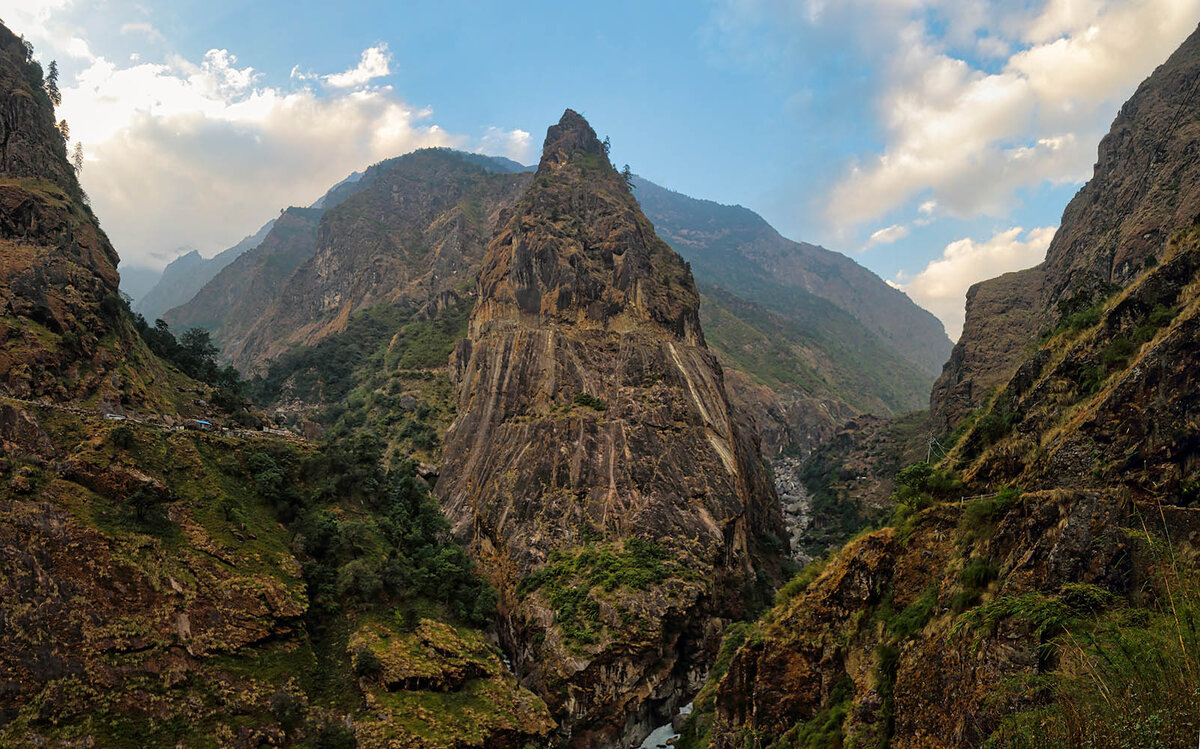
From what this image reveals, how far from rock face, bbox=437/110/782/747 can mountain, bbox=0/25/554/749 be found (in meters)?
7.95

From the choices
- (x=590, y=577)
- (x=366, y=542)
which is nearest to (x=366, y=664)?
(x=366, y=542)

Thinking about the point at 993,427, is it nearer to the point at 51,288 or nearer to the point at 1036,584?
the point at 1036,584

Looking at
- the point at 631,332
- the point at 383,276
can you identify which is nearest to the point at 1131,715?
the point at 631,332

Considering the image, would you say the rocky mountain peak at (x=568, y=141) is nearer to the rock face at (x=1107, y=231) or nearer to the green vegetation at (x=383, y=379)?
the green vegetation at (x=383, y=379)

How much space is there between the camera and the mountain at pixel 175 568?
95.2ft

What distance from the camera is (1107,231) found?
229ft

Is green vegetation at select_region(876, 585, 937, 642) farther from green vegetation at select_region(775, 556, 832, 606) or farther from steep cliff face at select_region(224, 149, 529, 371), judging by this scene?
steep cliff face at select_region(224, 149, 529, 371)

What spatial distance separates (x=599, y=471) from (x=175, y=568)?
130ft

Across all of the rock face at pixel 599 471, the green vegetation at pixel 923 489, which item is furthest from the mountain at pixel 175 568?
the green vegetation at pixel 923 489

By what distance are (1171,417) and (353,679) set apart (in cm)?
4043

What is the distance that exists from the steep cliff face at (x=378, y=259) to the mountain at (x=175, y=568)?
3584 inches

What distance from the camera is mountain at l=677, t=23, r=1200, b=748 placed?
830 cm

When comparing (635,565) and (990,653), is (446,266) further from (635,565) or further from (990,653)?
(990,653)

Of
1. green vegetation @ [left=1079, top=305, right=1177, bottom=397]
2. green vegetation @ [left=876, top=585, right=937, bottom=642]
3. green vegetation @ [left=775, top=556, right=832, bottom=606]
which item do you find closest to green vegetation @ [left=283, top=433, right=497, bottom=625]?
green vegetation @ [left=775, top=556, right=832, bottom=606]
